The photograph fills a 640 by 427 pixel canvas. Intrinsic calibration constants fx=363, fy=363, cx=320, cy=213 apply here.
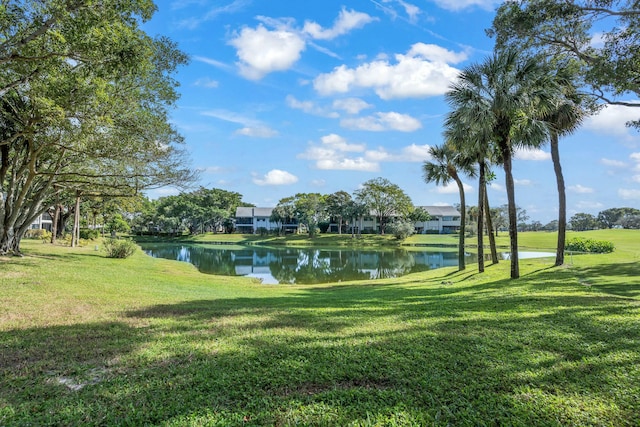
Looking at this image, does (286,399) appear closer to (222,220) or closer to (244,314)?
(244,314)

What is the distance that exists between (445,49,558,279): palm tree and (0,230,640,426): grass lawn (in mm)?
7500

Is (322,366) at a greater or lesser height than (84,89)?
lesser

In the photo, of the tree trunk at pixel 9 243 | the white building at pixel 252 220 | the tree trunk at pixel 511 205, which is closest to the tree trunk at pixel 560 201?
the tree trunk at pixel 511 205

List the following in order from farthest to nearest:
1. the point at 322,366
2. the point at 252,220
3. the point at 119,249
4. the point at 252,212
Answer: the point at 252,212 < the point at 252,220 < the point at 119,249 < the point at 322,366

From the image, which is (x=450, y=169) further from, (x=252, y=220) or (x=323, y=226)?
(x=252, y=220)

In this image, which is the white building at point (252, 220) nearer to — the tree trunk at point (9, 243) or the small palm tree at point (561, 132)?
the tree trunk at point (9, 243)

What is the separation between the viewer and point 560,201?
50.3ft

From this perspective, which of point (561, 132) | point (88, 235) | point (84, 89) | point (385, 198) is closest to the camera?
point (84, 89)


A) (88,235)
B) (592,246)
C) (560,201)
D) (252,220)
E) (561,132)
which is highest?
(561,132)

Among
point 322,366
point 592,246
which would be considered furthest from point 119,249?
point 592,246

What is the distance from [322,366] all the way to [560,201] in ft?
50.6

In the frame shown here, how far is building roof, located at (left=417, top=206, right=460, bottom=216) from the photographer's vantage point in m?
82.4

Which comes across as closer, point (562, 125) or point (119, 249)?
point (562, 125)

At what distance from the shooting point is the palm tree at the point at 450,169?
63.8 feet
